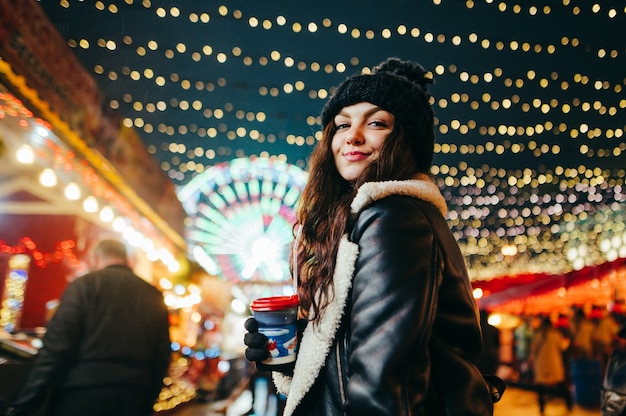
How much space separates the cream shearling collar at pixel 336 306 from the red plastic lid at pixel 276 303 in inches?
5.3

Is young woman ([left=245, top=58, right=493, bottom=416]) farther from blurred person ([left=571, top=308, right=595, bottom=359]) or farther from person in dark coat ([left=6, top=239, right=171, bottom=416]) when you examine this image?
blurred person ([left=571, top=308, right=595, bottom=359])

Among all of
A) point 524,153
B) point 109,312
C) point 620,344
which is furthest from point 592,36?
point 109,312

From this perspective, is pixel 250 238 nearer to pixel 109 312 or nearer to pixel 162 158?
pixel 162 158

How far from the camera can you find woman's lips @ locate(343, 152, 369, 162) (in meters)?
1.54

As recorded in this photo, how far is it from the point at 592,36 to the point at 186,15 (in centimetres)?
1102

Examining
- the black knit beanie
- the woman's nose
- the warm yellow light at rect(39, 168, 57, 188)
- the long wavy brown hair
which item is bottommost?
the long wavy brown hair

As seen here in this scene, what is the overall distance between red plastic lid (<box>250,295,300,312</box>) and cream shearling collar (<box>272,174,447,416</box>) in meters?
0.13

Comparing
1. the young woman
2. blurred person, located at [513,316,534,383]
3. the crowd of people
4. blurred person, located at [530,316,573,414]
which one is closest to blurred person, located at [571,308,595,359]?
the crowd of people

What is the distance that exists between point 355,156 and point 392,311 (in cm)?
63

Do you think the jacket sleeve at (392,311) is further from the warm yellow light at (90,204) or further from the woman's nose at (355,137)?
the warm yellow light at (90,204)

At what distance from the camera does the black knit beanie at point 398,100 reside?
1.54 metres

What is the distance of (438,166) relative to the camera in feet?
73.3

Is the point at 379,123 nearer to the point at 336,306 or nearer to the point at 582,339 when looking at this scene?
the point at 336,306

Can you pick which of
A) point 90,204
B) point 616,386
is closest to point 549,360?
point 616,386
